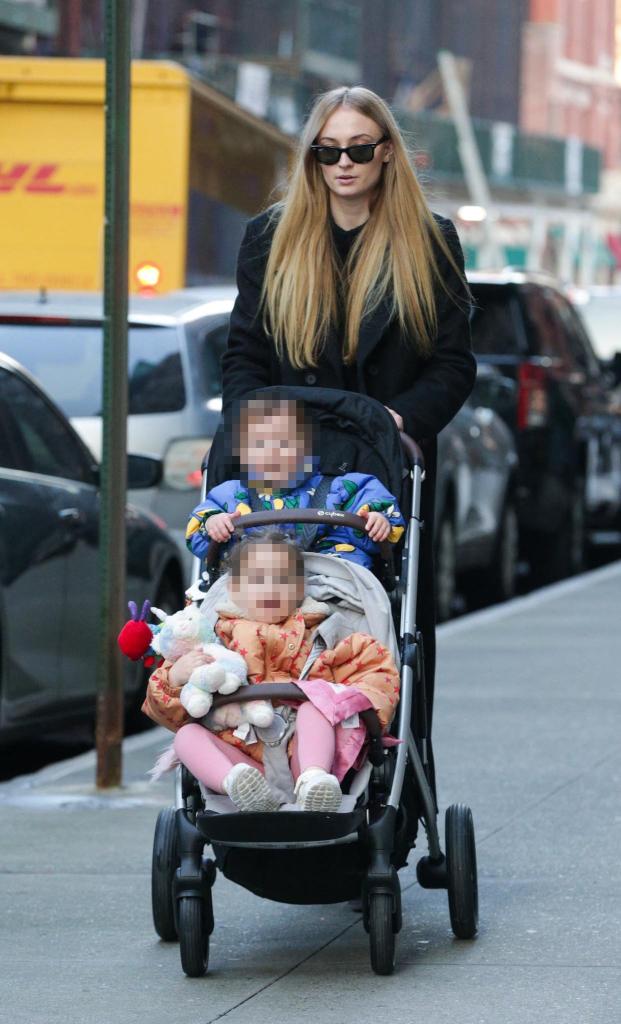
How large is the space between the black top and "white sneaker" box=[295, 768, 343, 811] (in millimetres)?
1166

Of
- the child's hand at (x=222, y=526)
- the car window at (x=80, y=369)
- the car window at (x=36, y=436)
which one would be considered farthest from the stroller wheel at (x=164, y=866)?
the car window at (x=80, y=369)

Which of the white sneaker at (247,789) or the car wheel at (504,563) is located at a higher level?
the white sneaker at (247,789)

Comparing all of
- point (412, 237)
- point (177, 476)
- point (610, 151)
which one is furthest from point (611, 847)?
point (610, 151)

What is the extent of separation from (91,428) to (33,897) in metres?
4.29

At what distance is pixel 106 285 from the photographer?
729 cm

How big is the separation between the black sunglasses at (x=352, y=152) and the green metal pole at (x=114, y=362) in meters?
1.87

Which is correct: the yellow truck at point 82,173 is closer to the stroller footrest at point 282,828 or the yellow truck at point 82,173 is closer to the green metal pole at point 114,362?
the green metal pole at point 114,362

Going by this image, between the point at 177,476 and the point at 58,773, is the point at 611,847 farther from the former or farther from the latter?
the point at 177,476

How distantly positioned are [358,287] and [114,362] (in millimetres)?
1906

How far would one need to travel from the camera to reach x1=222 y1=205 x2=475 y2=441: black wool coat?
549cm

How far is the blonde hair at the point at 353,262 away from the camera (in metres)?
5.48

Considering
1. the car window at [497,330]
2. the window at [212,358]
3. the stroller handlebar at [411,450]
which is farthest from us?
the car window at [497,330]

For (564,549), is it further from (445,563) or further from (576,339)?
(445,563)

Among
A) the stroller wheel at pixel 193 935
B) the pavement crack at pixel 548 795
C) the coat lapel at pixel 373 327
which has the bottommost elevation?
the pavement crack at pixel 548 795
